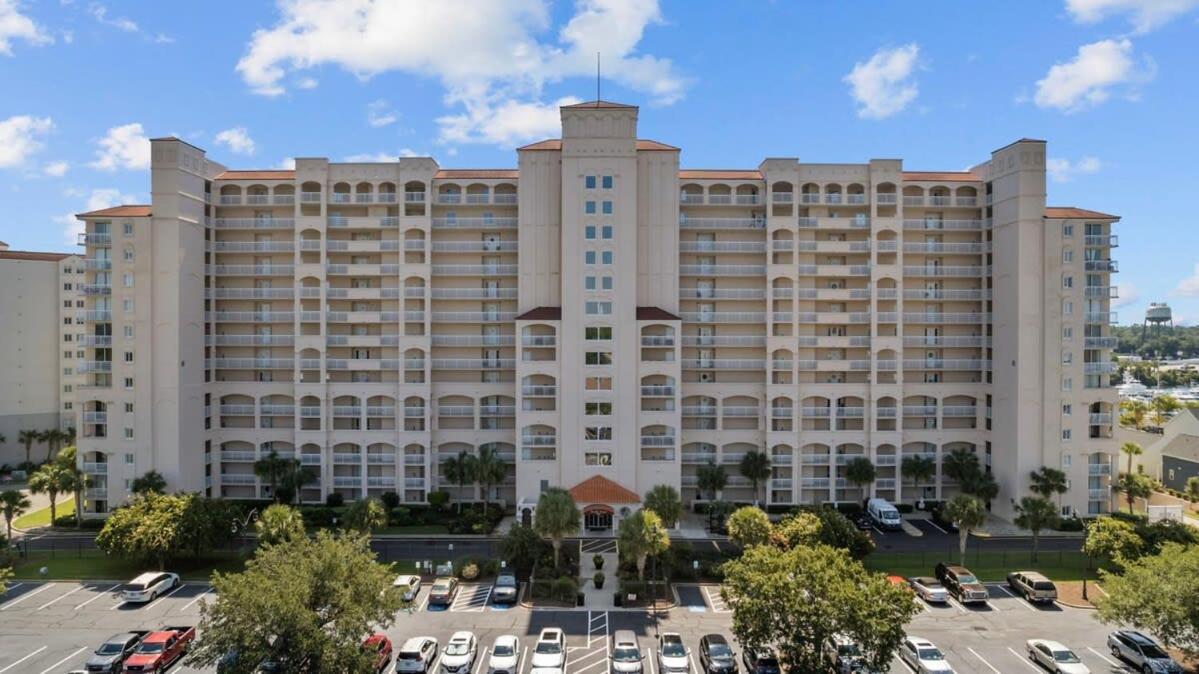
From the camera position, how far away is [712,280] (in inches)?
2731

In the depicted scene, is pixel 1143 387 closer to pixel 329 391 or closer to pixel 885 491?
pixel 885 491

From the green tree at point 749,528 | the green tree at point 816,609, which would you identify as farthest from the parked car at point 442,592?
the green tree at point 816,609

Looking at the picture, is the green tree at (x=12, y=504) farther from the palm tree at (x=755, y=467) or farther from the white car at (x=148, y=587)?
the palm tree at (x=755, y=467)

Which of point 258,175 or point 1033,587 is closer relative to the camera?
point 1033,587

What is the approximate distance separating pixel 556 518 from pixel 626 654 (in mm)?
14295

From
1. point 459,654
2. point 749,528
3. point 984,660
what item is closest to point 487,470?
point 749,528

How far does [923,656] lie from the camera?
34.4 metres

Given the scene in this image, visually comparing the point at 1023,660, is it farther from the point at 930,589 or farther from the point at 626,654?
the point at 626,654

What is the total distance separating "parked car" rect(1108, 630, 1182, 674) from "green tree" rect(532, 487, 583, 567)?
32.7 m

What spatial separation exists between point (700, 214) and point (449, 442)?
35.5m

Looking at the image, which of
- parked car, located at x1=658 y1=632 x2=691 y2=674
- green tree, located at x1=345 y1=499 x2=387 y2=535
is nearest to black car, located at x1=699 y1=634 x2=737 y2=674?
parked car, located at x1=658 y1=632 x2=691 y2=674

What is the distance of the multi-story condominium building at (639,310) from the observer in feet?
211

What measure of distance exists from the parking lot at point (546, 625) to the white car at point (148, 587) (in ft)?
2.05

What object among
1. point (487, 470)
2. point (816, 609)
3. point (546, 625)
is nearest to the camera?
point (816, 609)
